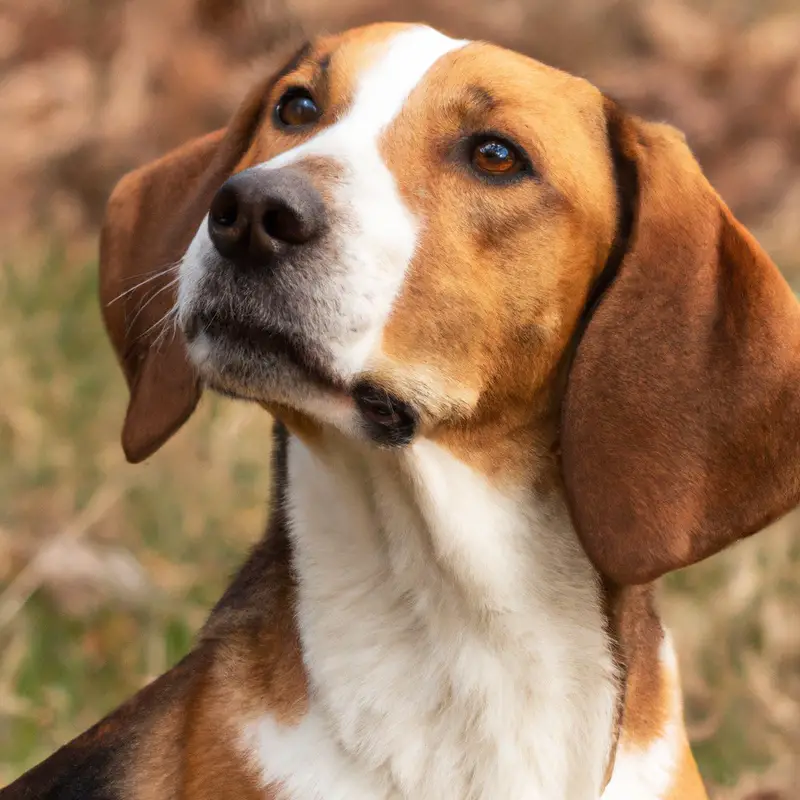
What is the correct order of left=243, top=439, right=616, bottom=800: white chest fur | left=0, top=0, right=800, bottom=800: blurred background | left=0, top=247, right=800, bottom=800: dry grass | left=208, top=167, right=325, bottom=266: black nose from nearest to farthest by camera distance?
left=208, top=167, right=325, bottom=266: black nose, left=243, top=439, right=616, bottom=800: white chest fur, left=0, top=247, right=800, bottom=800: dry grass, left=0, top=0, right=800, bottom=800: blurred background

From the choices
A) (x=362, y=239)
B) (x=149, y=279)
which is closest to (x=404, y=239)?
(x=362, y=239)

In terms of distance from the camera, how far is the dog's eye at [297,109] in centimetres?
307

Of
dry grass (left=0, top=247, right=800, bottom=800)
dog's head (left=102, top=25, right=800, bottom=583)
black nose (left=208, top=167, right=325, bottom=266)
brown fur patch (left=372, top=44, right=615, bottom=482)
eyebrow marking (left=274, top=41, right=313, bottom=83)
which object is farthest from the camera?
dry grass (left=0, top=247, right=800, bottom=800)

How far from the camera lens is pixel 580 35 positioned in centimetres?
874

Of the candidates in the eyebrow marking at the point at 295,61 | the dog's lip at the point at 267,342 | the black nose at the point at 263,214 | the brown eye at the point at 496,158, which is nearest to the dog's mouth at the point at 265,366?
the dog's lip at the point at 267,342

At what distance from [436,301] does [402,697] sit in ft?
2.67

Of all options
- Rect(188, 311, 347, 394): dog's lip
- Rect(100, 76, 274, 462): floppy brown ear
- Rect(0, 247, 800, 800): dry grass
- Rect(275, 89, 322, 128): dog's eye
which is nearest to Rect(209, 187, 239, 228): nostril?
Rect(188, 311, 347, 394): dog's lip

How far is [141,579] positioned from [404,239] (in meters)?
3.20

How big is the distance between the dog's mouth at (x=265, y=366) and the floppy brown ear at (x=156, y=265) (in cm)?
40

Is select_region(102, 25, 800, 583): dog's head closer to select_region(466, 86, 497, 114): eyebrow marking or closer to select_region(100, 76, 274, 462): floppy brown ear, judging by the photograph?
select_region(466, 86, 497, 114): eyebrow marking

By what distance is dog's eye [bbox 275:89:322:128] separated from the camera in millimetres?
3066

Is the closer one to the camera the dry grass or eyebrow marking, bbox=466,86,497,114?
eyebrow marking, bbox=466,86,497,114

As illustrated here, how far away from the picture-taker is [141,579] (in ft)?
18.1

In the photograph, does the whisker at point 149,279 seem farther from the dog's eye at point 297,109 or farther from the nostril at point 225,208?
the nostril at point 225,208
